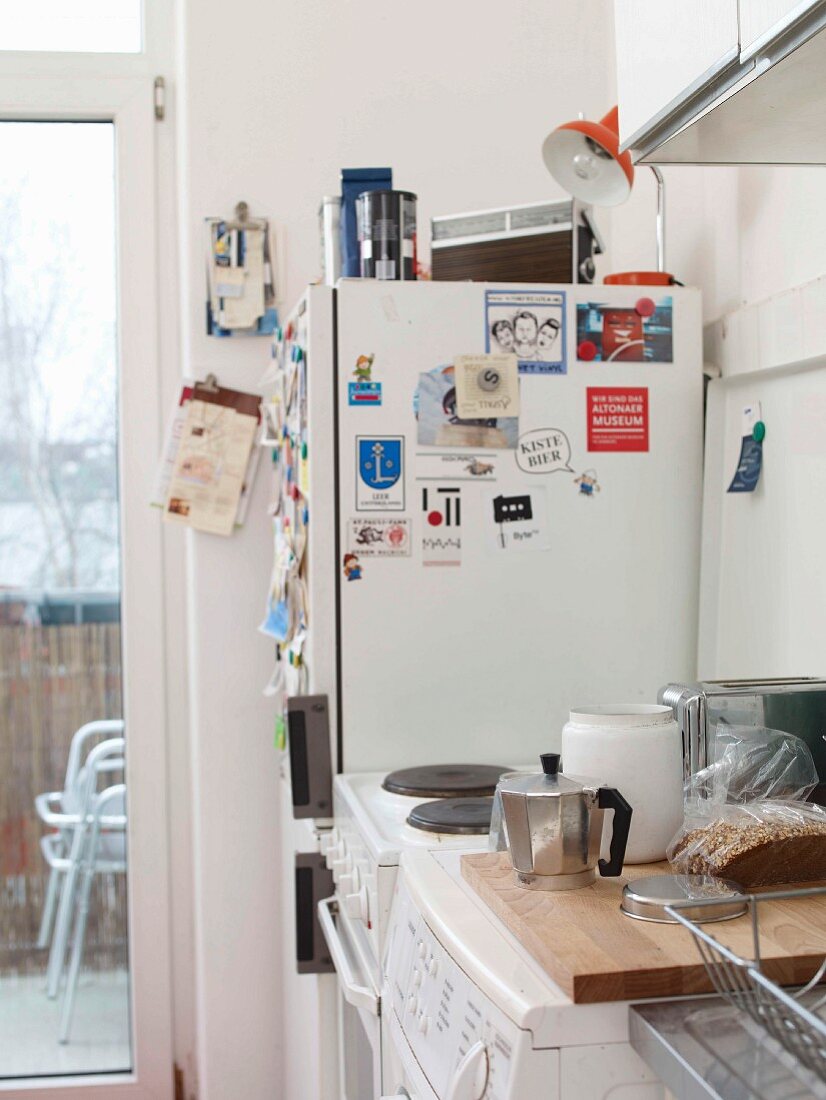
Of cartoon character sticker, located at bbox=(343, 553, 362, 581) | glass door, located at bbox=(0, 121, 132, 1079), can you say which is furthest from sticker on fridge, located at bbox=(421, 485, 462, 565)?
glass door, located at bbox=(0, 121, 132, 1079)

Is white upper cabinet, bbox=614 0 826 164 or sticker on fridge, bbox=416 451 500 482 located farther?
sticker on fridge, bbox=416 451 500 482

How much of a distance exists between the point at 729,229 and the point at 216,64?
3.85 ft

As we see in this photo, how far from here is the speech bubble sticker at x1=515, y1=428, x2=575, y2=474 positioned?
198 centimetres

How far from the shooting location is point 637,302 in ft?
6.63

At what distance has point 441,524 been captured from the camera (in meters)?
1.97

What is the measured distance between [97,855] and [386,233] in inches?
62.7

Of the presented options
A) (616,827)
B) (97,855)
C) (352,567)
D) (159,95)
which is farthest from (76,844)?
(616,827)

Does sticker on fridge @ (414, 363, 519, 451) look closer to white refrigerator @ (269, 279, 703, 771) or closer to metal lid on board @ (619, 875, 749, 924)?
white refrigerator @ (269, 279, 703, 771)

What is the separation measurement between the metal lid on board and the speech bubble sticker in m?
0.94

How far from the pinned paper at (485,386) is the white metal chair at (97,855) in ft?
4.40

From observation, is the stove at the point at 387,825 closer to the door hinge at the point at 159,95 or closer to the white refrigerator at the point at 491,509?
the white refrigerator at the point at 491,509

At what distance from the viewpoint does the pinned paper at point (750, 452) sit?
1.89m

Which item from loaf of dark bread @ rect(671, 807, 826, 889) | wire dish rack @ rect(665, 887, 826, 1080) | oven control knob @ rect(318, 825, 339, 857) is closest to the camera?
wire dish rack @ rect(665, 887, 826, 1080)

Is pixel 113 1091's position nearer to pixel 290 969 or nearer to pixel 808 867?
pixel 290 969
